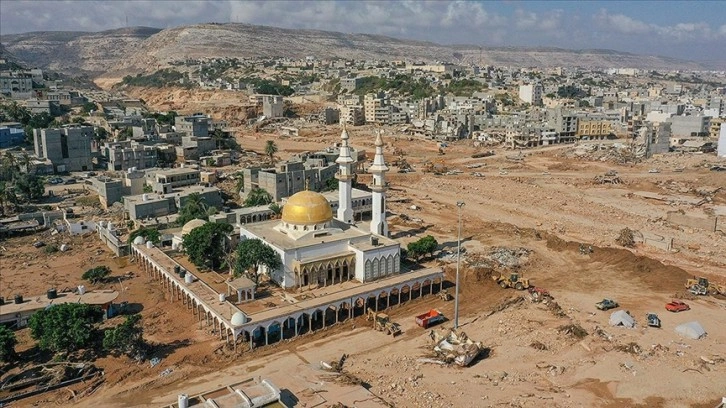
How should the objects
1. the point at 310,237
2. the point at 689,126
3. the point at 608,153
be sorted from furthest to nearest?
the point at 689,126 → the point at 608,153 → the point at 310,237

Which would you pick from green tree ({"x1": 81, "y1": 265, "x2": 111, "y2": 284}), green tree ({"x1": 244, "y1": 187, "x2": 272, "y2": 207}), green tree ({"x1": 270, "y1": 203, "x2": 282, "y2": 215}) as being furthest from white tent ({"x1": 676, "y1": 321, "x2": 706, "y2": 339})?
green tree ({"x1": 81, "y1": 265, "x2": 111, "y2": 284})

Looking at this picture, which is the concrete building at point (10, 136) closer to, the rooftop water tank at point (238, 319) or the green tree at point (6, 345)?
the green tree at point (6, 345)

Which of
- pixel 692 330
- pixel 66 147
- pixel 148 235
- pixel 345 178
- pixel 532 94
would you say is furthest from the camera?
pixel 532 94

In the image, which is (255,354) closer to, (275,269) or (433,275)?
(275,269)

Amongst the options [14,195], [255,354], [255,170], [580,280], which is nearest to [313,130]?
[255,170]

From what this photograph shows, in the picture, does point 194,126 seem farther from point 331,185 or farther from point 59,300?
point 59,300

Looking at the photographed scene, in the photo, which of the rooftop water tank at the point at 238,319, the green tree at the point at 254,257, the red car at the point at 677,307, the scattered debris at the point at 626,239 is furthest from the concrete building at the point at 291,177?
the red car at the point at 677,307

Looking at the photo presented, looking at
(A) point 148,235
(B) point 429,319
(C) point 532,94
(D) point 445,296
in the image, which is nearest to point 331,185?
(A) point 148,235
